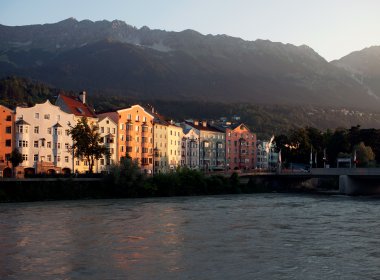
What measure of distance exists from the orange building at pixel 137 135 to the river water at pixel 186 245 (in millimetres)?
68737

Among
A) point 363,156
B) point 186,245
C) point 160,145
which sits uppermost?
point 160,145

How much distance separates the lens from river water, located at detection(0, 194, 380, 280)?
111ft

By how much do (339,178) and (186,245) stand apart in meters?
95.0

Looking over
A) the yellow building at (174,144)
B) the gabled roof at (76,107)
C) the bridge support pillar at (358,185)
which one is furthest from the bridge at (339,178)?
the gabled roof at (76,107)

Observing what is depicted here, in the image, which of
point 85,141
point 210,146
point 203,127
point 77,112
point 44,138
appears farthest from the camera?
point 203,127

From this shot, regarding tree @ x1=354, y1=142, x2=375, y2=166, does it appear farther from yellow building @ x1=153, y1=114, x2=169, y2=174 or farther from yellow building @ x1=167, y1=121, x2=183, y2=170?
yellow building @ x1=153, y1=114, x2=169, y2=174

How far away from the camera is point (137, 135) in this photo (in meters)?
143

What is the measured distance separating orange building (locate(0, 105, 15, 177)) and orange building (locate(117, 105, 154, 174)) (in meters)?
32.5

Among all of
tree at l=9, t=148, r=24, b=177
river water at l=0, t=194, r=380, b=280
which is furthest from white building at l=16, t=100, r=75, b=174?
river water at l=0, t=194, r=380, b=280

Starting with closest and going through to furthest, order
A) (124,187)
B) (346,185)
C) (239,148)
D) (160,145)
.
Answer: (124,187)
(346,185)
(160,145)
(239,148)

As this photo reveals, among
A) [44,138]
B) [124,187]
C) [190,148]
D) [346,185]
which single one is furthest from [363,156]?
[44,138]

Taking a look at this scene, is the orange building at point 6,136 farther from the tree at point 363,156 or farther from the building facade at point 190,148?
the tree at point 363,156

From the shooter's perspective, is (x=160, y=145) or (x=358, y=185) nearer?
(x=358, y=185)

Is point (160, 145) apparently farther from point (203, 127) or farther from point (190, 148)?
point (203, 127)
